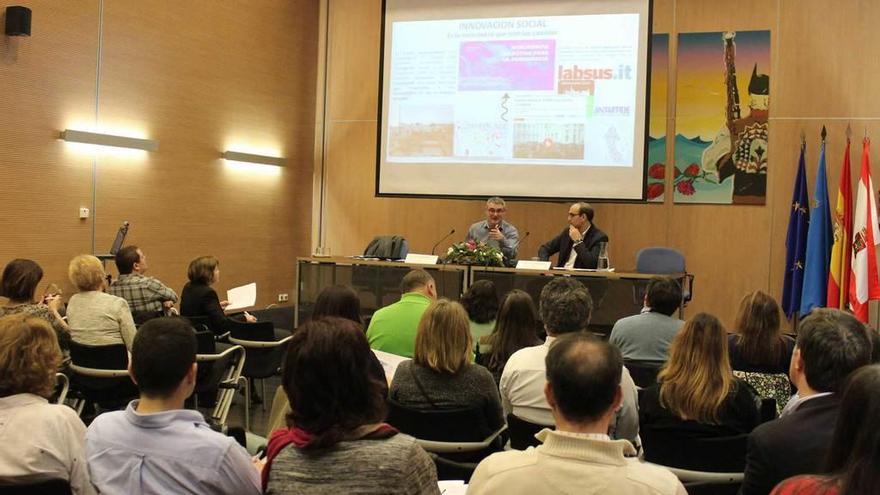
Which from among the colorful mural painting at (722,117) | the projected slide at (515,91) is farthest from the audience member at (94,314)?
the colorful mural painting at (722,117)

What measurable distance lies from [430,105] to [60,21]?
381cm

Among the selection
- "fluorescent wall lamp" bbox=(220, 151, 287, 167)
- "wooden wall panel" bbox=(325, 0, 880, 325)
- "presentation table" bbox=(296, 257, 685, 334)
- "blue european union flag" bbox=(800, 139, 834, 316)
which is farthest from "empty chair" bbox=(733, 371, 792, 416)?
"fluorescent wall lamp" bbox=(220, 151, 287, 167)

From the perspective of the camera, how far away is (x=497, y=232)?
7.89 m

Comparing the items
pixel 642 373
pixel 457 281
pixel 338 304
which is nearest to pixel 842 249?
pixel 457 281

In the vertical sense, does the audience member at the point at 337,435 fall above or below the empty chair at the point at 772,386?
above

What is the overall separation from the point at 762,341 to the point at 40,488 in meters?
3.18

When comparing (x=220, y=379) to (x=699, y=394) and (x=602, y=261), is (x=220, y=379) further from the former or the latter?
(x=602, y=261)

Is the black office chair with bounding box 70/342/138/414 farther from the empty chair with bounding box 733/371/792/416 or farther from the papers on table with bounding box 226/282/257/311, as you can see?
the empty chair with bounding box 733/371/792/416

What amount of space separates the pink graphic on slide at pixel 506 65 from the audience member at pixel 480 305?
4.53 meters

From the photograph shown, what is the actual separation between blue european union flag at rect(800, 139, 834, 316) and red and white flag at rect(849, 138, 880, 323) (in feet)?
0.89

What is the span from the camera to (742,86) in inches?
340

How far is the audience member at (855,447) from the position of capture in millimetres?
1364

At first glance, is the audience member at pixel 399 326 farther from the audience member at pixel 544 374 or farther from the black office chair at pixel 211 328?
the black office chair at pixel 211 328

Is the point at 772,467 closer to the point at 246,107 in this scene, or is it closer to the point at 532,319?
the point at 532,319
